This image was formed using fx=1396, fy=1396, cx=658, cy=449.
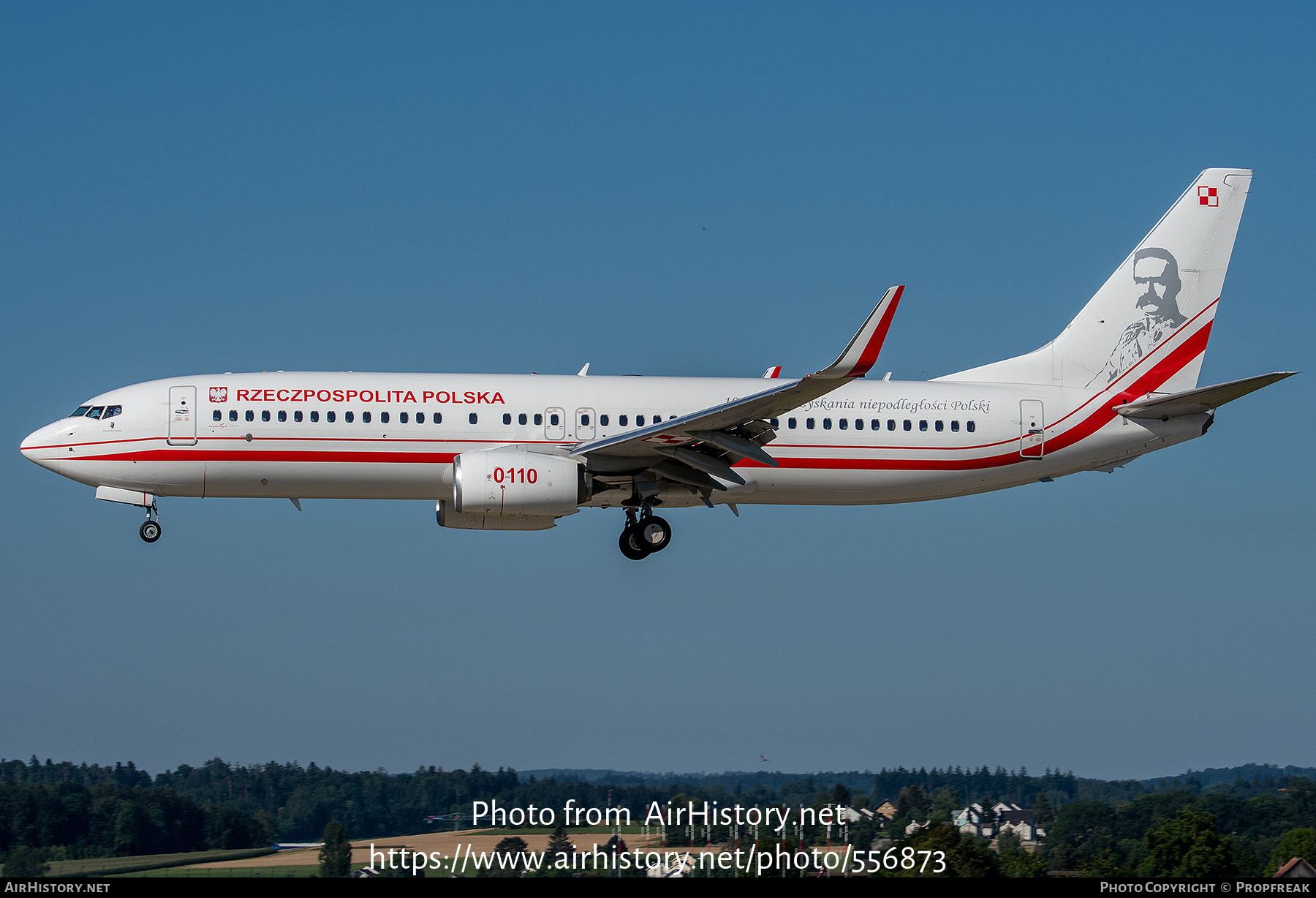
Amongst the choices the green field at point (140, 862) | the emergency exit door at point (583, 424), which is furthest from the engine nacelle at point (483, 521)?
the green field at point (140, 862)

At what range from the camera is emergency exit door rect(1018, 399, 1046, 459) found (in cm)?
3759

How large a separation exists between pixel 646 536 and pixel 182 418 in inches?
467

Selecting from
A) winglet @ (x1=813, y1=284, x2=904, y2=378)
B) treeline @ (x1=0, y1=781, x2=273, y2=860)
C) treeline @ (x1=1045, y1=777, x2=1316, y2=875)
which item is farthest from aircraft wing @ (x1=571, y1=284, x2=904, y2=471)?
treeline @ (x1=1045, y1=777, x2=1316, y2=875)

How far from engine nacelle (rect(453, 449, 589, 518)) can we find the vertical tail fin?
12.3m

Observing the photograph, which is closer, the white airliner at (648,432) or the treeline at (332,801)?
the white airliner at (648,432)

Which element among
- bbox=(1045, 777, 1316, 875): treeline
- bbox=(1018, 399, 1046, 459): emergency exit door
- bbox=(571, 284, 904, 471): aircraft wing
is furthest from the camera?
bbox=(1045, 777, 1316, 875): treeline

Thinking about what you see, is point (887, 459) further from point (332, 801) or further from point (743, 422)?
point (332, 801)

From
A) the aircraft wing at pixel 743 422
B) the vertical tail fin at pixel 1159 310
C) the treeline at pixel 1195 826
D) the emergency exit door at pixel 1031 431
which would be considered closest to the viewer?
the aircraft wing at pixel 743 422

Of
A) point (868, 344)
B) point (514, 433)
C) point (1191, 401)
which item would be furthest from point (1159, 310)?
point (514, 433)

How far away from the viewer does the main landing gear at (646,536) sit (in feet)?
119

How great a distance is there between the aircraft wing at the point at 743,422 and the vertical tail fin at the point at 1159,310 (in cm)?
842

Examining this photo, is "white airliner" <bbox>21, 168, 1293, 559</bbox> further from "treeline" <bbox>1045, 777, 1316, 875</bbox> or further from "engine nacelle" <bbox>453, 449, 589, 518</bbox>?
"treeline" <bbox>1045, 777, 1316, 875</bbox>

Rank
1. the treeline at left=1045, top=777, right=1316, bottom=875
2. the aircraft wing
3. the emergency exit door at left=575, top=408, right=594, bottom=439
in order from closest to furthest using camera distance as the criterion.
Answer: the aircraft wing < the emergency exit door at left=575, top=408, right=594, bottom=439 < the treeline at left=1045, top=777, right=1316, bottom=875

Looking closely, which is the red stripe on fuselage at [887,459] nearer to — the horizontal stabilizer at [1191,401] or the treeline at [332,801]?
the horizontal stabilizer at [1191,401]
